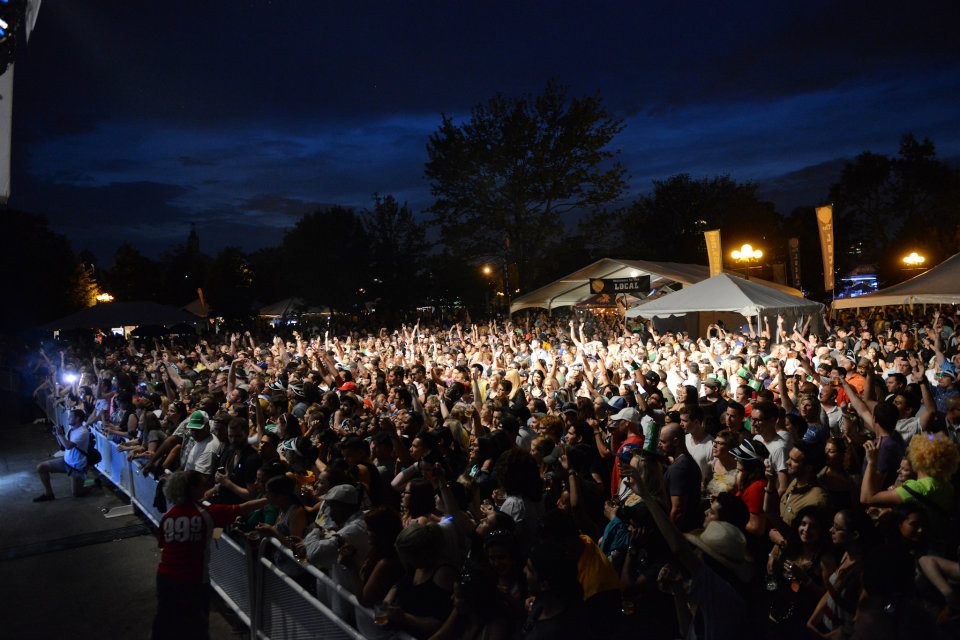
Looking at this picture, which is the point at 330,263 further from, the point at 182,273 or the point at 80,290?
the point at 182,273

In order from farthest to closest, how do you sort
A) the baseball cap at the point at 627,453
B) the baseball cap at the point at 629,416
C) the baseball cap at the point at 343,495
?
1. the baseball cap at the point at 629,416
2. the baseball cap at the point at 627,453
3. the baseball cap at the point at 343,495

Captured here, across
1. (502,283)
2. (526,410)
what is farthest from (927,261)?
(526,410)

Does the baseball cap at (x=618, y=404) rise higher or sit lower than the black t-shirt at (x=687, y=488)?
higher

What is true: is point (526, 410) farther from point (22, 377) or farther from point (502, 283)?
point (502, 283)

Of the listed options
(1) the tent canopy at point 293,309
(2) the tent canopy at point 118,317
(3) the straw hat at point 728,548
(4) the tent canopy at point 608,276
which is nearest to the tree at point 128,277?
(1) the tent canopy at point 293,309

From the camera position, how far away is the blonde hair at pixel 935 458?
3.58 meters

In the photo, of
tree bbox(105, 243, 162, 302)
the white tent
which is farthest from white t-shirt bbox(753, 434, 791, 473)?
tree bbox(105, 243, 162, 302)

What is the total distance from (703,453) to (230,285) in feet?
154

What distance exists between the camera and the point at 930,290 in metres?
14.2

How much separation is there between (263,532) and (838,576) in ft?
11.1

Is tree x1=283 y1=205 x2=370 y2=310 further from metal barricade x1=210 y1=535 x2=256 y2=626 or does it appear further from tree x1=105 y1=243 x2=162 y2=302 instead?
metal barricade x1=210 y1=535 x2=256 y2=626

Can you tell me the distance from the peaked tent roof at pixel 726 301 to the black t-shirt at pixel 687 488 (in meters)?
10.4

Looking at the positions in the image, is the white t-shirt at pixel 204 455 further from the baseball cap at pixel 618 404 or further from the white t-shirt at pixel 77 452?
the baseball cap at pixel 618 404

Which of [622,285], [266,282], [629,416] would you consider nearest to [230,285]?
[266,282]
